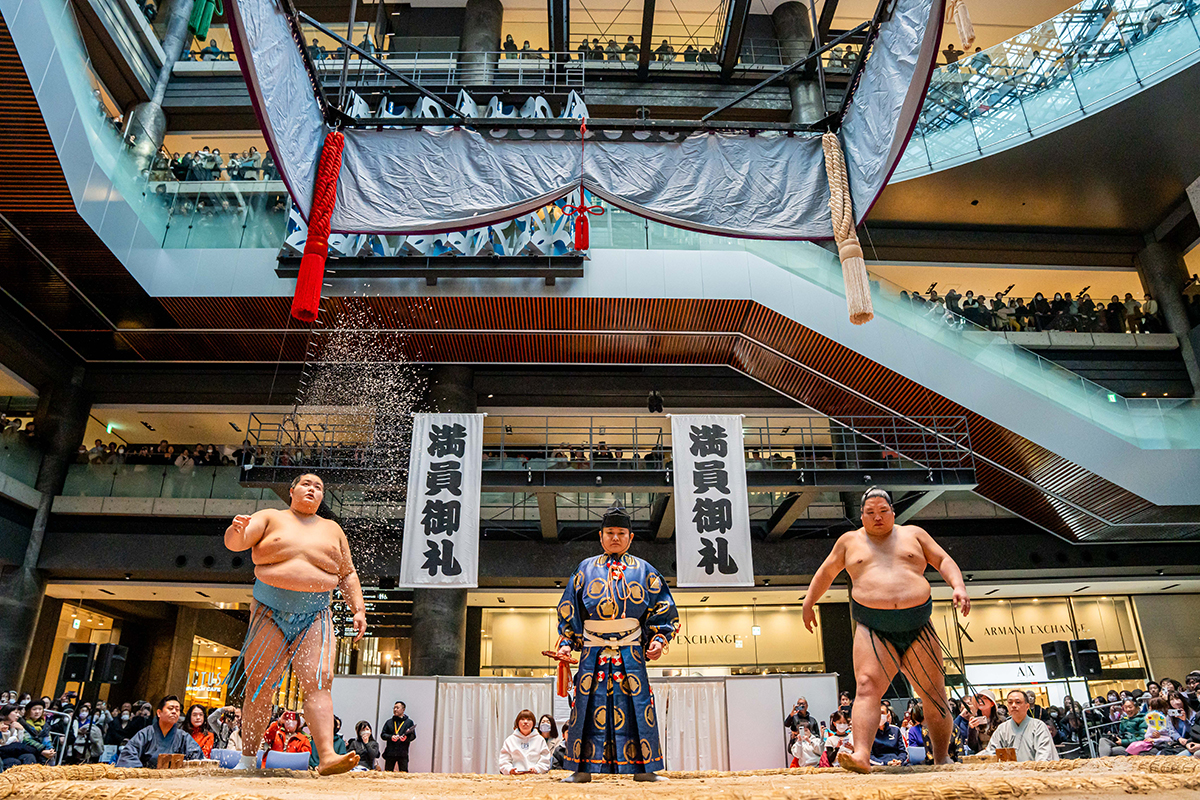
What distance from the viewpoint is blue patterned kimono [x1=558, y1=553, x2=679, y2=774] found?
2.88 m

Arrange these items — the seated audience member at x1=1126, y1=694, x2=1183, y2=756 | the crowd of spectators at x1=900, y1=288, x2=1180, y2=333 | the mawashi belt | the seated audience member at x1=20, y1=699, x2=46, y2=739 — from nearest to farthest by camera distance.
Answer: the mawashi belt → the seated audience member at x1=1126, y1=694, x2=1183, y2=756 → the seated audience member at x1=20, y1=699, x2=46, y2=739 → the crowd of spectators at x1=900, y1=288, x2=1180, y2=333

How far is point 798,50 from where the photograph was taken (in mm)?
14016

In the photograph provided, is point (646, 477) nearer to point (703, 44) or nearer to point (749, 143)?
point (749, 143)

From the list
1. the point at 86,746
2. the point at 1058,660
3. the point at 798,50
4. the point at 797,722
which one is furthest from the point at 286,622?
the point at 798,50

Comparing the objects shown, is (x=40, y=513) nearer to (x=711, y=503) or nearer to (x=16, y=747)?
(x=16, y=747)

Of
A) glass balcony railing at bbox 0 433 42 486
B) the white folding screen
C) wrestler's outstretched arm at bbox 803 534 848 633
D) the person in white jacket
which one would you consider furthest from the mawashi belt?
glass balcony railing at bbox 0 433 42 486

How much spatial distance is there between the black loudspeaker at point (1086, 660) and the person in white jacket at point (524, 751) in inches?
181

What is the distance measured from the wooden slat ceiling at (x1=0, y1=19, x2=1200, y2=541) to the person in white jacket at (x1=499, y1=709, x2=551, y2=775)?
5.59 meters

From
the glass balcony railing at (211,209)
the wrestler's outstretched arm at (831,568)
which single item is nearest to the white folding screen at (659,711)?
the wrestler's outstretched arm at (831,568)

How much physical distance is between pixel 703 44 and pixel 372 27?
21.7 feet

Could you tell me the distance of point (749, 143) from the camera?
13.6 ft

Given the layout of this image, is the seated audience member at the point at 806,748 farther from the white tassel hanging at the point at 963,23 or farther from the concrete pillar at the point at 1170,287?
the concrete pillar at the point at 1170,287

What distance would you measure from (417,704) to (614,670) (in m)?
5.89

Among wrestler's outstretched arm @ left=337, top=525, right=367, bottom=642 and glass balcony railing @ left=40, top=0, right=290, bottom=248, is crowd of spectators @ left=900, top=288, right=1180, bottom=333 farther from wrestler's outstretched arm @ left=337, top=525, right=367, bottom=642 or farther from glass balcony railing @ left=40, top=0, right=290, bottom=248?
wrestler's outstretched arm @ left=337, top=525, right=367, bottom=642
